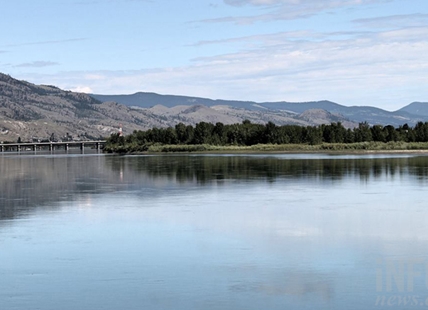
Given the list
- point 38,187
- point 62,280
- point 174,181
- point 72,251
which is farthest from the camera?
point 174,181

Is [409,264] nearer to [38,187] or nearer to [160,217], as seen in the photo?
[160,217]

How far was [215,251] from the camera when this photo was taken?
28.0 m

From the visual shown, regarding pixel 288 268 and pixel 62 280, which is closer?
pixel 62 280

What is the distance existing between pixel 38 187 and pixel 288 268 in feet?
141

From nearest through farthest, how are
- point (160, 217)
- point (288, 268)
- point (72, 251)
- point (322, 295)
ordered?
point (322, 295), point (288, 268), point (72, 251), point (160, 217)

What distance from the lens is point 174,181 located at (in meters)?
69.6

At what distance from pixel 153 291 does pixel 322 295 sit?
4948 millimetres

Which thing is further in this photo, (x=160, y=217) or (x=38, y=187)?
(x=38, y=187)

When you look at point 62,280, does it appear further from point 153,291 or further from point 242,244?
point 242,244

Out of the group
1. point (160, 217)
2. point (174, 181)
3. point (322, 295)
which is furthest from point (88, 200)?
point (322, 295)

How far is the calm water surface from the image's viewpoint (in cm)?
2073

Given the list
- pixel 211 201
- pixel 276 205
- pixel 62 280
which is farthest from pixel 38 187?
pixel 62 280

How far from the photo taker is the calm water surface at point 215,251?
816 inches

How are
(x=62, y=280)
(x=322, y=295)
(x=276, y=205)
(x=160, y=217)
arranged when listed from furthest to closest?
(x=276, y=205), (x=160, y=217), (x=62, y=280), (x=322, y=295)
